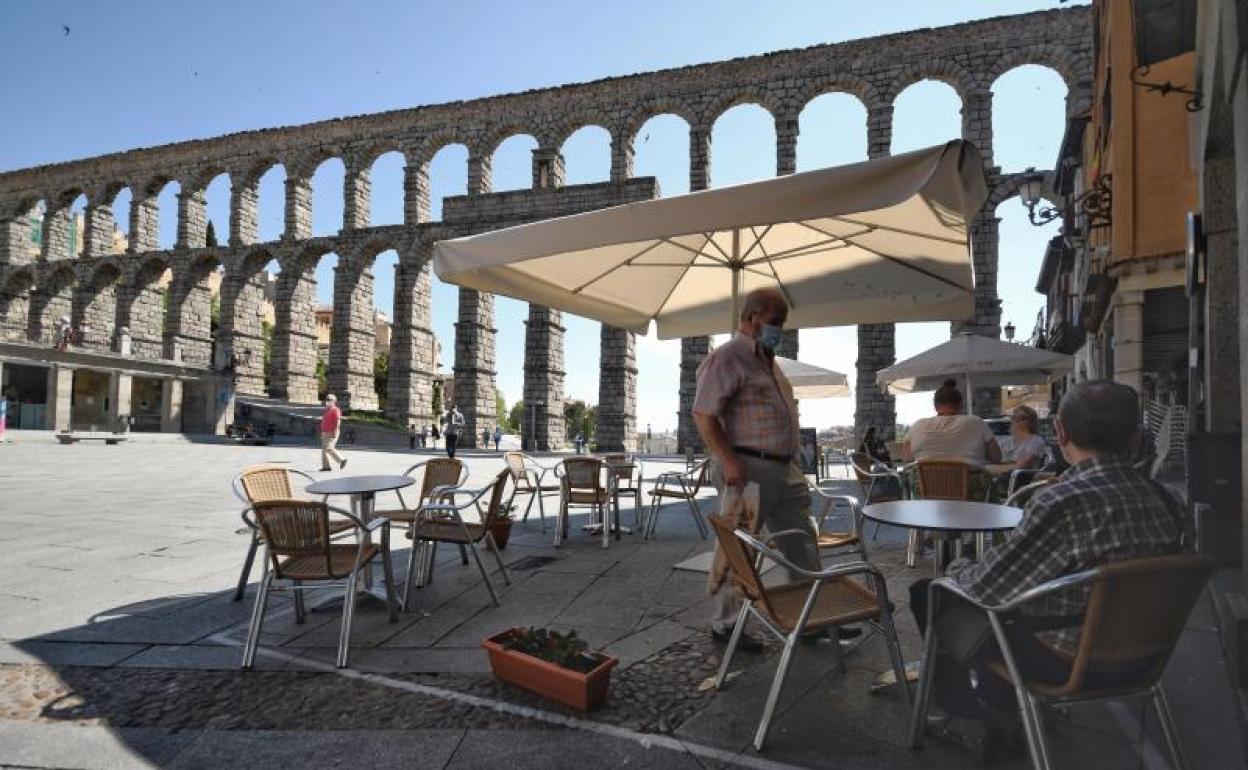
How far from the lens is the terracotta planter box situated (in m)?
2.59

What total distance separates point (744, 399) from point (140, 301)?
1506 inches

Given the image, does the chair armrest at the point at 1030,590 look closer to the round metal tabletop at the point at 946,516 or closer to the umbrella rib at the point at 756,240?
the round metal tabletop at the point at 946,516

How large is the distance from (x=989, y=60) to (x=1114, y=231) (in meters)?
14.0

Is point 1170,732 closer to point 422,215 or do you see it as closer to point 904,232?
point 904,232

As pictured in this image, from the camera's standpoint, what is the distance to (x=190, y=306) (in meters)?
30.6

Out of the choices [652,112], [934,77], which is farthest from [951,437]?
[652,112]

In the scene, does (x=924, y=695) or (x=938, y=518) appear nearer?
(x=924, y=695)

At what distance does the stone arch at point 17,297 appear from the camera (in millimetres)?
34844

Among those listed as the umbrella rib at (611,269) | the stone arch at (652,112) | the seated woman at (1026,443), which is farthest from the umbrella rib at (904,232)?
the stone arch at (652,112)

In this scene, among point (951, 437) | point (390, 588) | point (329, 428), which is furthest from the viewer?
point (329, 428)

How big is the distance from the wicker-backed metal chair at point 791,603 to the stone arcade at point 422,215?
17.8 m

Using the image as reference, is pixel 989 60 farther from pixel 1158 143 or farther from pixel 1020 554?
pixel 1020 554

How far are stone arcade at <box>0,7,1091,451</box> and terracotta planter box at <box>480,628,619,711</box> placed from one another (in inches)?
704

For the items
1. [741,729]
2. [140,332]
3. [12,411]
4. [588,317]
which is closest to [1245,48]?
[741,729]
